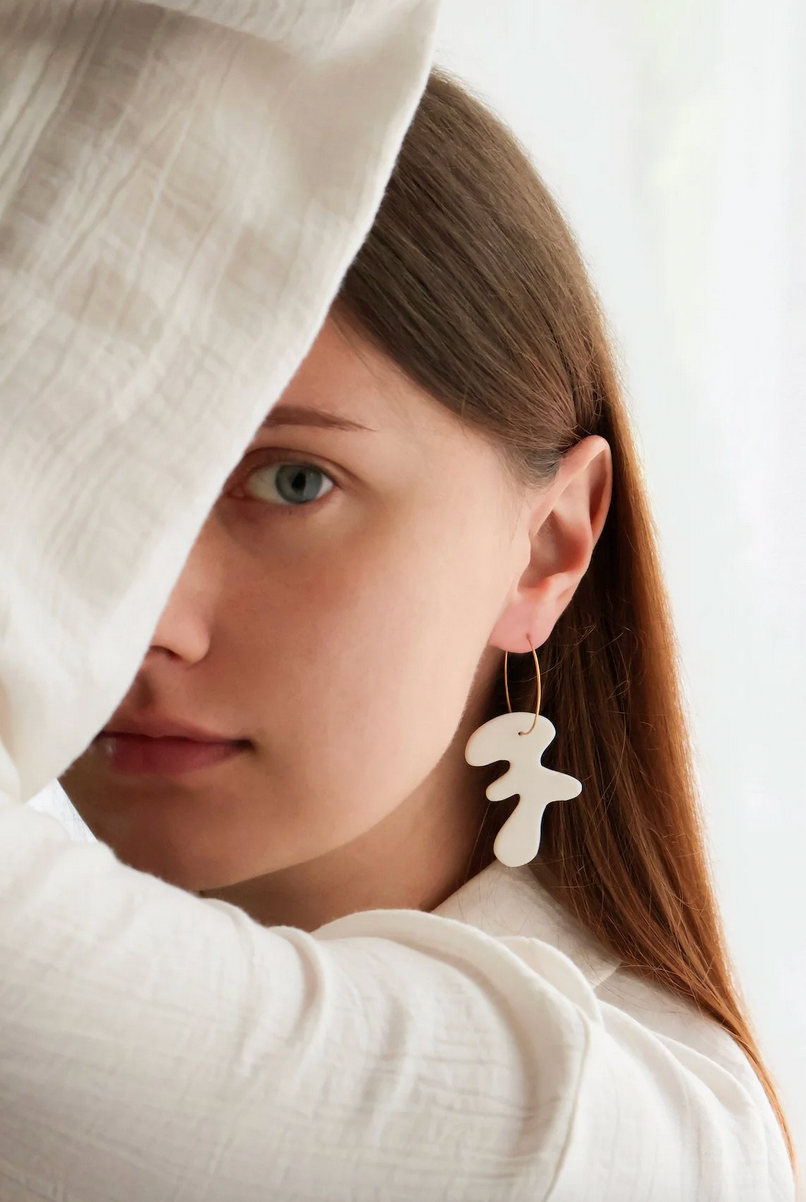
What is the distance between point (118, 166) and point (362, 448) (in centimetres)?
23

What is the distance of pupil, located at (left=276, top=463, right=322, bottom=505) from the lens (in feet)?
2.23

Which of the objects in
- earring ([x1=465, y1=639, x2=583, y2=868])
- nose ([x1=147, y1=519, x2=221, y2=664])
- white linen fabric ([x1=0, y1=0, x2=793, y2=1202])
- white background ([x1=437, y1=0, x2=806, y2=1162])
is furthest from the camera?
white background ([x1=437, y1=0, x2=806, y2=1162])

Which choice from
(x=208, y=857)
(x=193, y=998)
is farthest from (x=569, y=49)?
(x=193, y=998)

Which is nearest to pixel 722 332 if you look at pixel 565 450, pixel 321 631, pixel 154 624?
pixel 565 450

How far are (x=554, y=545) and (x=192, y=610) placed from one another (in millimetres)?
274

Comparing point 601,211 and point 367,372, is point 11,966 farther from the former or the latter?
point 601,211

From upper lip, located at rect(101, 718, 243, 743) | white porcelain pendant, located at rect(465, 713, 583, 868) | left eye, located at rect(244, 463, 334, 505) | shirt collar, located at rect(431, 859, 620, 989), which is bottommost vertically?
shirt collar, located at rect(431, 859, 620, 989)

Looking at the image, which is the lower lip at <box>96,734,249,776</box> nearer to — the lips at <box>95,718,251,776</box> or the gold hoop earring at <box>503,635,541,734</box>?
the lips at <box>95,718,251,776</box>

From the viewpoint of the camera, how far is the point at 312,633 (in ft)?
2.21

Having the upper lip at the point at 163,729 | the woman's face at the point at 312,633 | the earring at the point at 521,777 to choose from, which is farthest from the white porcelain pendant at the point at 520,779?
the upper lip at the point at 163,729

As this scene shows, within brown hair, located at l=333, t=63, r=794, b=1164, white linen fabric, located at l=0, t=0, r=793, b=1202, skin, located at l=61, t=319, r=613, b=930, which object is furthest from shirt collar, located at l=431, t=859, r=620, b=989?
white linen fabric, located at l=0, t=0, r=793, b=1202

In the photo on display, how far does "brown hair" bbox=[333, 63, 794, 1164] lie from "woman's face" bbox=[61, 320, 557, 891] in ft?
0.13

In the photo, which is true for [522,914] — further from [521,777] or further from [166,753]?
[166,753]

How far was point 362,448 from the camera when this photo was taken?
683 millimetres
